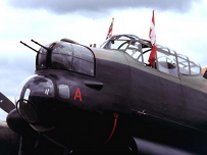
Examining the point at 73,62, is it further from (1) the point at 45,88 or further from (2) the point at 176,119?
(2) the point at 176,119

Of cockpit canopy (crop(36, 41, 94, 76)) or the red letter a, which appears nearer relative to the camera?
A: the red letter a

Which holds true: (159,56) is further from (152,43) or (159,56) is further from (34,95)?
(34,95)

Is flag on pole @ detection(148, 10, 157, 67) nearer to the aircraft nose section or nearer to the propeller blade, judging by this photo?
the aircraft nose section

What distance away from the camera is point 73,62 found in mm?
11180

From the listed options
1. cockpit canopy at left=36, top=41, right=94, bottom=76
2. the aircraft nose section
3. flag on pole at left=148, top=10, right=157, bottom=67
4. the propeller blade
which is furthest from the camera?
the propeller blade

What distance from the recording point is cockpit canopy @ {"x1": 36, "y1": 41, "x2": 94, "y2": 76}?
439 inches

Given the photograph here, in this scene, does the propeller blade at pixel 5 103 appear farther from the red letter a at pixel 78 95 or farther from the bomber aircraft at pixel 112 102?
the red letter a at pixel 78 95

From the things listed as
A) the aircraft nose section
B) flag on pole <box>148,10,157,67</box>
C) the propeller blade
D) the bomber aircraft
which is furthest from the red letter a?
the propeller blade

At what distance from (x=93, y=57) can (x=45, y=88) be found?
1.43 meters

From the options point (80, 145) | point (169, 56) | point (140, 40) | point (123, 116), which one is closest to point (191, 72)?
point (169, 56)

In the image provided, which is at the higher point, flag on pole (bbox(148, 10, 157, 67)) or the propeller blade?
flag on pole (bbox(148, 10, 157, 67))

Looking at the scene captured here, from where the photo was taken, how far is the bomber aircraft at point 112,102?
35.6ft

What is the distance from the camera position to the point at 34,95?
424 inches

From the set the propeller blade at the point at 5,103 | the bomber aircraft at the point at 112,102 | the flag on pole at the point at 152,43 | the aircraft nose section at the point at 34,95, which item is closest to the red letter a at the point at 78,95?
the bomber aircraft at the point at 112,102
